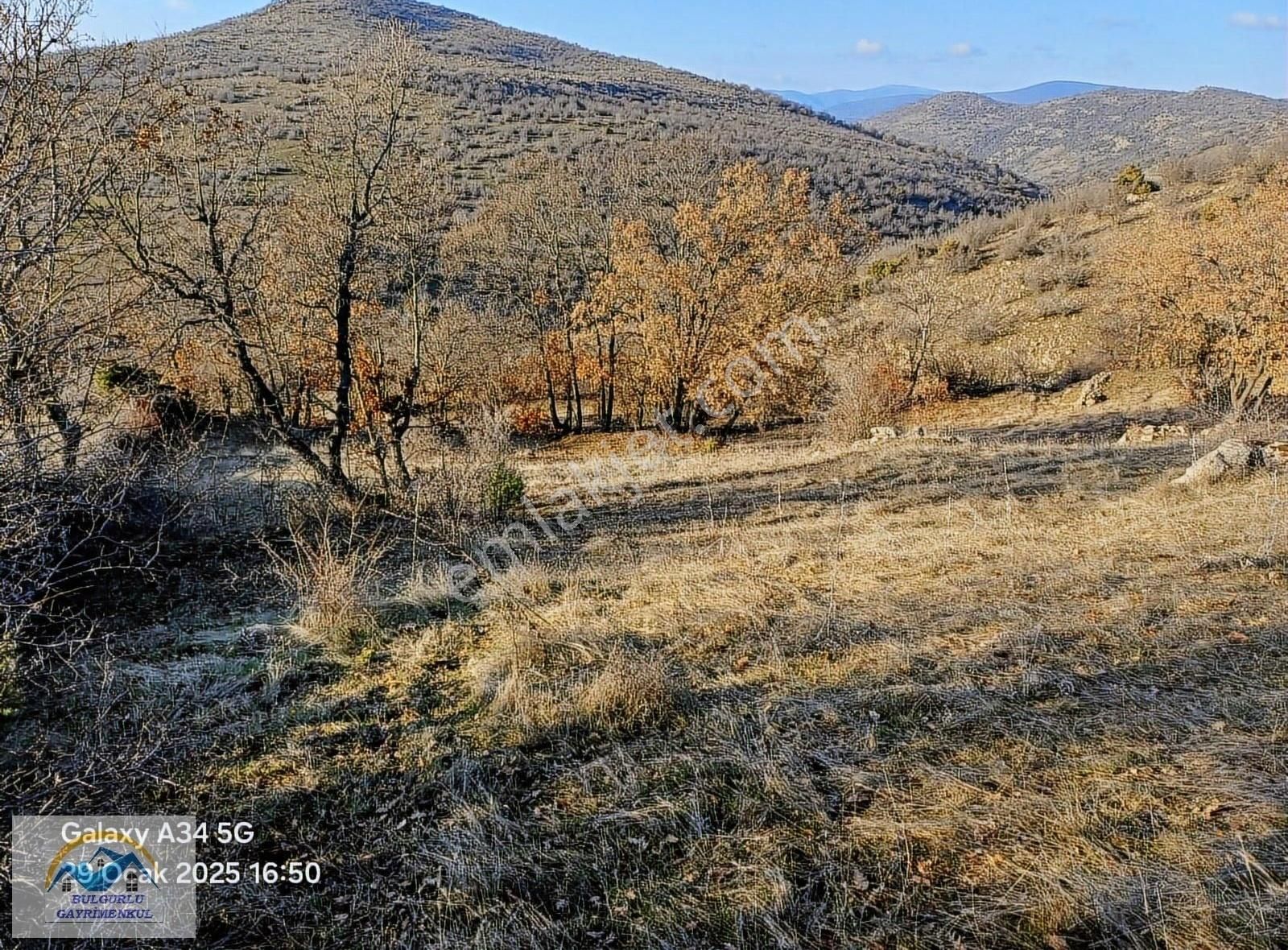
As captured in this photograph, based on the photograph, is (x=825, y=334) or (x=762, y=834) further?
(x=825, y=334)

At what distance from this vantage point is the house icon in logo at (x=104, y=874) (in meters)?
3.19

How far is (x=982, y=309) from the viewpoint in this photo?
2659cm

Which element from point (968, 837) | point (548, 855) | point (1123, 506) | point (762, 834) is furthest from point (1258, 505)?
point (548, 855)

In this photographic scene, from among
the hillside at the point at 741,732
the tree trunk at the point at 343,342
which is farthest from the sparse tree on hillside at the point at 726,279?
the hillside at the point at 741,732

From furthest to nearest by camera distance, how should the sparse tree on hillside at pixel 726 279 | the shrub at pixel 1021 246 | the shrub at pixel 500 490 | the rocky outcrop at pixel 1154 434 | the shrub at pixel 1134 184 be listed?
the shrub at pixel 1134 184, the shrub at pixel 1021 246, the sparse tree on hillside at pixel 726 279, the rocky outcrop at pixel 1154 434, the shrub at pixel 500 490

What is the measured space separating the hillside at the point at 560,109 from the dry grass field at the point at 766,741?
29883 millimetres

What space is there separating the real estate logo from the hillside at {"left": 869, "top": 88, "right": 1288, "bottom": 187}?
6092 centimetres

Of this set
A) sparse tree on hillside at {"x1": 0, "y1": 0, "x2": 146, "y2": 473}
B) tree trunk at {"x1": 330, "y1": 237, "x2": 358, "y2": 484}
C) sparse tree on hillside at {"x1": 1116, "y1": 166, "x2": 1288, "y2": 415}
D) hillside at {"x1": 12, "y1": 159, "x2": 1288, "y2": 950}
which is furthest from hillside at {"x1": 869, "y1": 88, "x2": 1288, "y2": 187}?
sparse tree on hillside at {"x1": 0, "y1": 0, "x2": 146, "y2": 473}

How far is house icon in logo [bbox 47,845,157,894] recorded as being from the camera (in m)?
3.19

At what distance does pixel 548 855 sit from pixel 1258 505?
25.7 feet

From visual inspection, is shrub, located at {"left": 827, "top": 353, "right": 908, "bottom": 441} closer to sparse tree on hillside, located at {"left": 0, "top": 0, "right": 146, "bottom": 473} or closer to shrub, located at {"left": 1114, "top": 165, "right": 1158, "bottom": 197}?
sparse tree on hillside, located at {"left": 0, "top": 0, "right": 146, "bottom": 473}

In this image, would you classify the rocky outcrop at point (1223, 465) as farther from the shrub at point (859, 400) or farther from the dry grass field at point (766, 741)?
the shrub at point (859, 400)

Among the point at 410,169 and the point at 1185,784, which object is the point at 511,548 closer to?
the point at 410,169

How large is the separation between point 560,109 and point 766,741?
5704 cm
